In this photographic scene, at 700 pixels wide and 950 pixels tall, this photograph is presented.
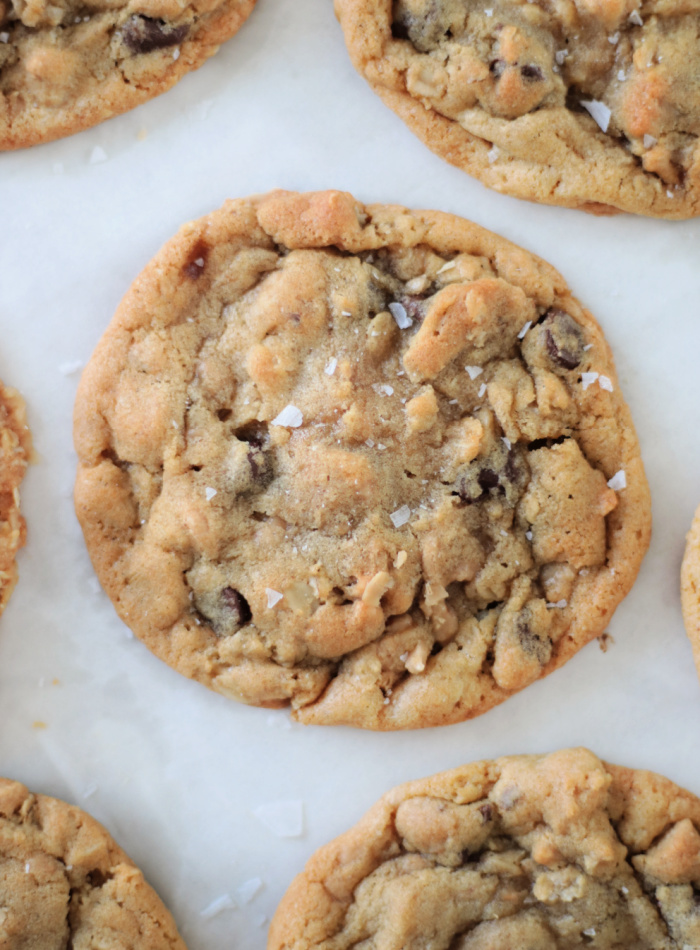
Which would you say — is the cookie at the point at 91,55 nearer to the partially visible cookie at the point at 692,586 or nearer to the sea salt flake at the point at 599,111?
the sea salt flake at the point at 599,111

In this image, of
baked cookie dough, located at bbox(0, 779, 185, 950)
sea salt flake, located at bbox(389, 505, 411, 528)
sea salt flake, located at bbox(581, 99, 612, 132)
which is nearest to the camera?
baked cookie dough, located at bbox(0, 779, 185, 950)

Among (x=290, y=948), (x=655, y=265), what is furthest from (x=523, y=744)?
(x=655, y=265)

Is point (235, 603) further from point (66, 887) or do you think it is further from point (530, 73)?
point (530, 73)

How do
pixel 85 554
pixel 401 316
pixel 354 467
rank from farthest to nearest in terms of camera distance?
pixel 85 554, pixel 401 316, pixel 354 467

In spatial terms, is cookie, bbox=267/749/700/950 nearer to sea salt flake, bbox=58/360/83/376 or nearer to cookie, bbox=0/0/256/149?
sea salt flake, bbox=58/360/83/376

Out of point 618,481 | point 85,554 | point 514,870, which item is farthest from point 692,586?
point 85,554

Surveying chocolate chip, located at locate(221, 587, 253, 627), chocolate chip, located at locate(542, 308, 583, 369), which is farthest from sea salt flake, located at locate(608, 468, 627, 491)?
chocolate chip, located at locate(221, 587, 253, 627)

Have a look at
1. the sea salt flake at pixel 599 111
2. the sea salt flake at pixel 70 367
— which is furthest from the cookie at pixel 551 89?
the sea salt flake at pixel 70 367
